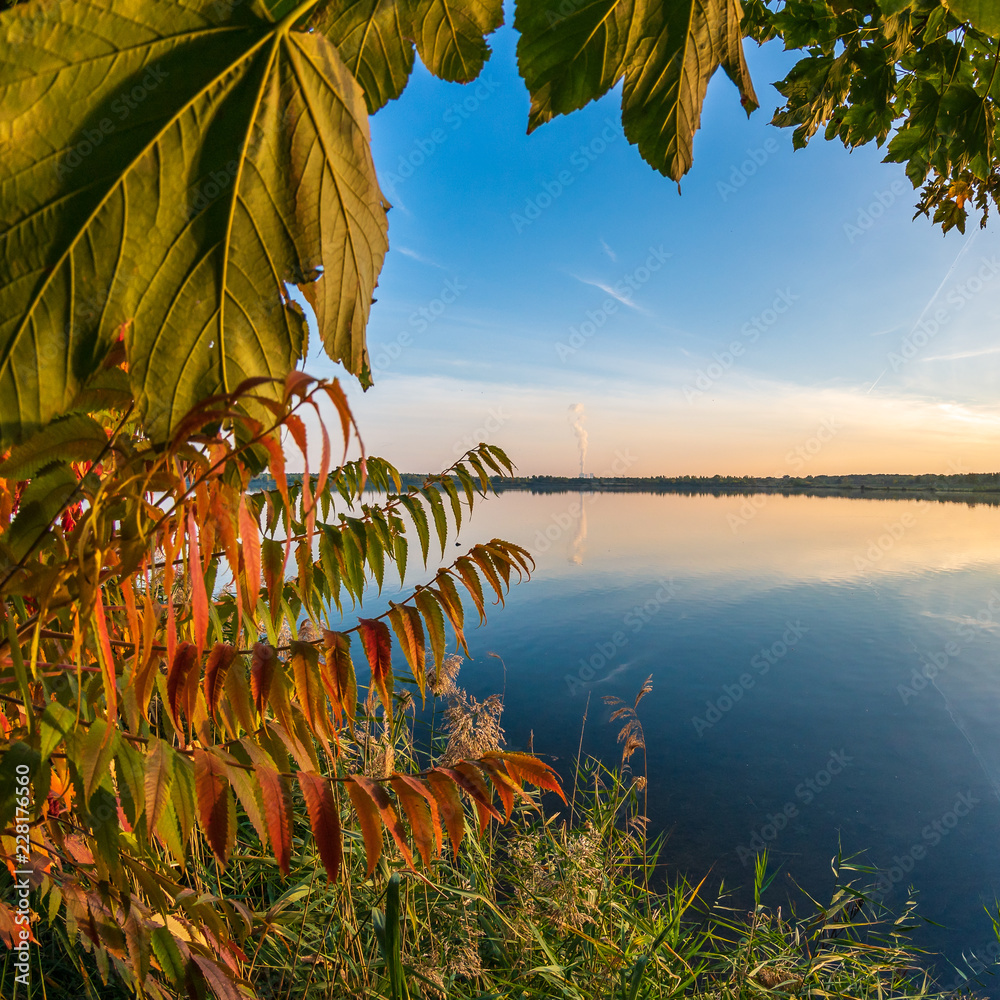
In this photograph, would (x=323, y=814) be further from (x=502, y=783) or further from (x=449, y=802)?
(x=502, y=783)

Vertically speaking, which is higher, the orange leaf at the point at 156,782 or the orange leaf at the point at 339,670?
the orange leaf at the point at 339,670

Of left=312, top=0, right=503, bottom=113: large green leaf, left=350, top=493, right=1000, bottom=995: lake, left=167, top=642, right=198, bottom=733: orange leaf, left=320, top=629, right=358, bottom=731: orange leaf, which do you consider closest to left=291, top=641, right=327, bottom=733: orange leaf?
left=320, top=629, right=358, bottom=731: orange leaf

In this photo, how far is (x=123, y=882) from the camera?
0.75m

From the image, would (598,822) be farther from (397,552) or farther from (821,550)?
(821,550)

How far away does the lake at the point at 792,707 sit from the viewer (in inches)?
206

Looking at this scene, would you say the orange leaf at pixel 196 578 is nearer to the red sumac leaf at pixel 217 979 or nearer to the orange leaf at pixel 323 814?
the orange leaf at pixel 323 814

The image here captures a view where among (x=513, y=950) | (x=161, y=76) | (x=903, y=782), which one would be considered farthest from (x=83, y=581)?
(x=903, y=782)

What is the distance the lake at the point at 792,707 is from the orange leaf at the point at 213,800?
5132 millimetres

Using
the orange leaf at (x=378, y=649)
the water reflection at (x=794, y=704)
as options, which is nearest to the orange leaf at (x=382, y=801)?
the orange leaf at (x=378, y=649)

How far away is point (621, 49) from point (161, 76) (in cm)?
47

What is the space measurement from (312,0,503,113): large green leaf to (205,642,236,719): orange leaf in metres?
0.78

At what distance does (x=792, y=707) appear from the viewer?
27.2 ft

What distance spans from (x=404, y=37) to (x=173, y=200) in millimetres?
344

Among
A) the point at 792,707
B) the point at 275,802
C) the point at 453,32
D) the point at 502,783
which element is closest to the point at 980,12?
the point at 453,32
